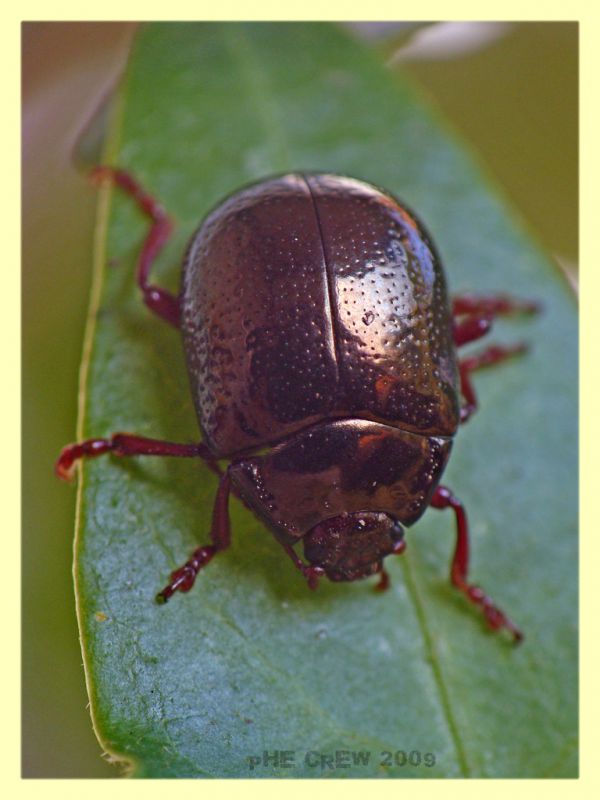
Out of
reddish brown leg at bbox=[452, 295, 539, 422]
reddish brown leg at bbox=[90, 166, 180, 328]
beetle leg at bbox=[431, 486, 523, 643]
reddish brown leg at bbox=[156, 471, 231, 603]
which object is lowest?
beetle leg at bbox=[431, 486, 523, 643]

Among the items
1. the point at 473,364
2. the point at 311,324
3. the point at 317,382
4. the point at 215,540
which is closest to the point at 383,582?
the point at 215,540

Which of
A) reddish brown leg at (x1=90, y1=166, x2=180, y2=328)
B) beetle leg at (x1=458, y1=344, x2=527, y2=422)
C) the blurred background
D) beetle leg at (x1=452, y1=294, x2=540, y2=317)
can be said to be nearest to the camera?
the blurred background

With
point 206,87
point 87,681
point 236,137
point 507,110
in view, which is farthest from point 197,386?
point 507,110

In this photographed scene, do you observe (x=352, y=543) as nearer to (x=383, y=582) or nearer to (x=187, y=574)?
(x=383, y=582)

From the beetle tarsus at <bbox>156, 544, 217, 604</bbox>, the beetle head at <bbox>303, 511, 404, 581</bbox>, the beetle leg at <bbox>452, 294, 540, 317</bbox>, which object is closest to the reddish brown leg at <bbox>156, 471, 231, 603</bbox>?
the beetle tarsus at <bbox>156, 544, 217, 604</bbox>

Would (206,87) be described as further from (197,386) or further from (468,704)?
(468,704)

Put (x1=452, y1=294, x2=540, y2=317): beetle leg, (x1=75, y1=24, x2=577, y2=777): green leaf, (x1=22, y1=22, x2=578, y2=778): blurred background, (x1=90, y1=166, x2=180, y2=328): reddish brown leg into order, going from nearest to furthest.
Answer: (x1=75, y1=24, x2=577, y2=777): green leaf → (x1=22, y1=22, x2=578, y2=778): blurred background → (x1=90, y1=166, x2=180, y2=328): reddish brown leg → (x1=452, y1=294, x2=540, y2=317): beetle leg

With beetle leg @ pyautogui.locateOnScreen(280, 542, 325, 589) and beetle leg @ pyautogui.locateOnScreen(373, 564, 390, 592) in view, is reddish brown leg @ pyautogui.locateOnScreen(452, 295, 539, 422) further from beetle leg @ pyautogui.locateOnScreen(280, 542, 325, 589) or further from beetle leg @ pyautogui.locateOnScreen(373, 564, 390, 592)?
beetle leg @ pyautogui.locateOnScreen(280, 542, 325, 589)

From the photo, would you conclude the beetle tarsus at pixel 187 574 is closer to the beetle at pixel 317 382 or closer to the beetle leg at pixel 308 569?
the beetle at pixel 317 382
